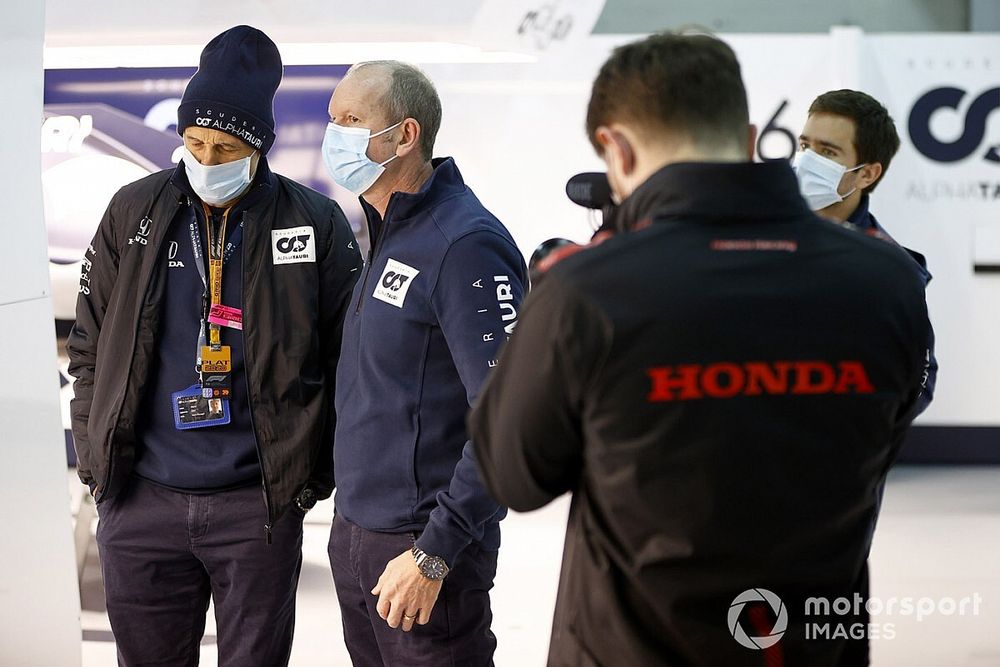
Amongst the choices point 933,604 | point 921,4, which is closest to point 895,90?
point 921,4

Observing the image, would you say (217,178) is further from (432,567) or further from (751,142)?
(751,142)

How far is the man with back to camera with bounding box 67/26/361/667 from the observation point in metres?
2.13

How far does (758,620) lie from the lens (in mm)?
1152

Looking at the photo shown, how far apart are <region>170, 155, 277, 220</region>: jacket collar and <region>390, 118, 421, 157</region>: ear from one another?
1.19ft

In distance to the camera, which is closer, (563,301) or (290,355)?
(563,301)

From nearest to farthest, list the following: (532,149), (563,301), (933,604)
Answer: (563,301)
(933,604)
(532,149)

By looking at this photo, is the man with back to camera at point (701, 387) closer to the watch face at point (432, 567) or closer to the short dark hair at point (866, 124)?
the watch face at point (432, 567)

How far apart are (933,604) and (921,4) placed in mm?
4158

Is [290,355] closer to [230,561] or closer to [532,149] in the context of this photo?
[230,561]

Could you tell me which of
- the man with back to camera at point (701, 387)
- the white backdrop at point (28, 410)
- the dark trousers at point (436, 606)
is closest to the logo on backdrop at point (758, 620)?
the man with back to camera at point (701, 387)

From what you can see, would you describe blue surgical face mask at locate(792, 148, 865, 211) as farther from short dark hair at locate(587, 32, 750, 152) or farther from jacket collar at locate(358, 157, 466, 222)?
short dark hair at locate(587, 32, 750, 152)

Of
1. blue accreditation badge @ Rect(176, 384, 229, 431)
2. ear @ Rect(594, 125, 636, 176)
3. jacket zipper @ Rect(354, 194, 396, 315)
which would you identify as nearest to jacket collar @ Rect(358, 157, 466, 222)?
jacket zipper @ Rect(354, 194, 396, 315)

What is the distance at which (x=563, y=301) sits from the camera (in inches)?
42.6

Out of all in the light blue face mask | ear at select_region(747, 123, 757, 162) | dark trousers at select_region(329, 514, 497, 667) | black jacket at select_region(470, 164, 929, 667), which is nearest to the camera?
black jacket at select_region(470, 164, 929, 667)
